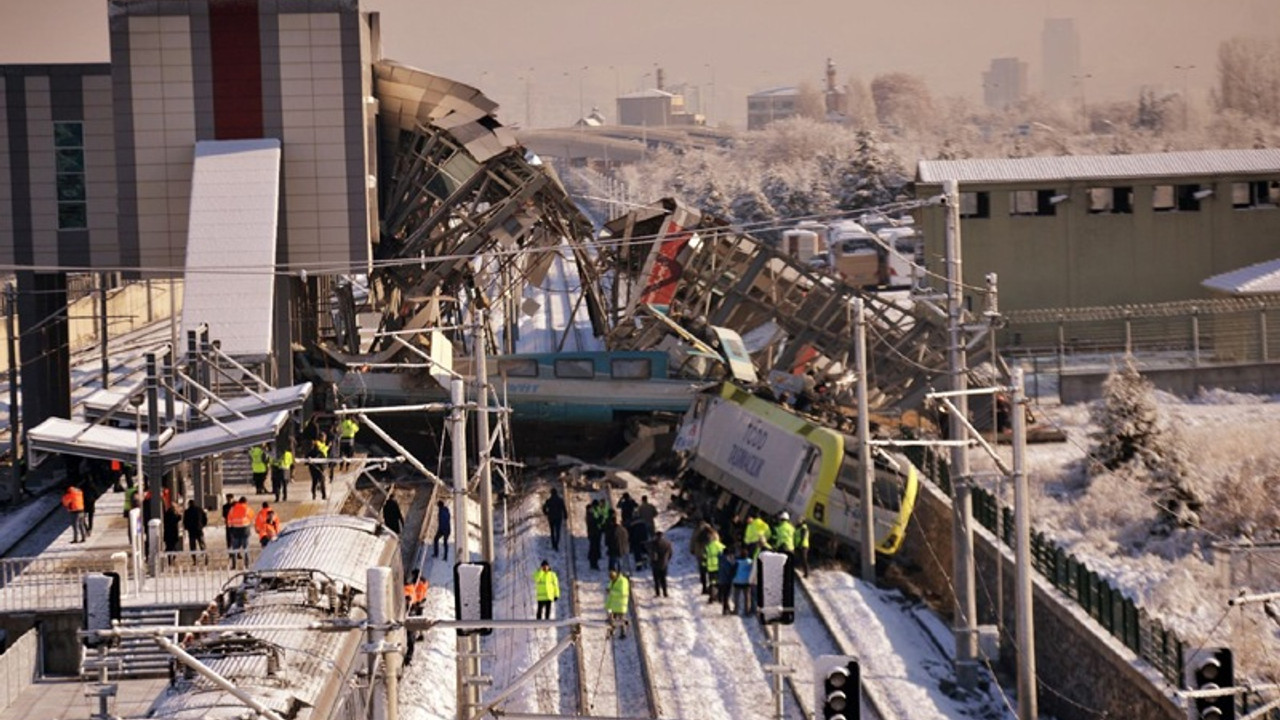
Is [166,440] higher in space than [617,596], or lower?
higher

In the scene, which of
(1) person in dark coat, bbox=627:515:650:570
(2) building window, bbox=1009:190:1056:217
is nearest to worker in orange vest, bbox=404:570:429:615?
(1) person in dark coat, bbox=627:515:650:570

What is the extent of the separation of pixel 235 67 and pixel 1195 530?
25087 mm

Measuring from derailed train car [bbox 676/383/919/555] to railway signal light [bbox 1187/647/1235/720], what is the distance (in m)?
18.8

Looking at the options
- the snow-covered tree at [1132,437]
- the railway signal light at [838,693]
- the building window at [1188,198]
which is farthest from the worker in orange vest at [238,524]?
the building window at [1188,198]

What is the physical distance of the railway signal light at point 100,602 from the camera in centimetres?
1933

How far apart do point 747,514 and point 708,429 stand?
119 inches

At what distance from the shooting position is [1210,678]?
17.3 metres

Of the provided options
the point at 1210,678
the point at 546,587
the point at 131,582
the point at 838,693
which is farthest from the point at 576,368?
the point at 838,693

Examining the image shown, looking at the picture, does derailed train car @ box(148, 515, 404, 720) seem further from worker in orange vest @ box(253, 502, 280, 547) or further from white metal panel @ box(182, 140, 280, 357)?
white metal panel @ box(182, 140, 280, 357)

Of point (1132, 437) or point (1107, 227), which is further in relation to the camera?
point (1107, 227)

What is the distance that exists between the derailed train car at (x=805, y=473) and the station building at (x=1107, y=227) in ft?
71.1

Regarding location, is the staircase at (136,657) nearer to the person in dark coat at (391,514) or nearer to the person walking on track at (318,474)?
the person in dark coat at (391,514)

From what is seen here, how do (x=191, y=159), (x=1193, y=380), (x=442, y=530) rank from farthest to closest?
(x=1193, y=380), (x=191, y=159), (x=442, y=530)

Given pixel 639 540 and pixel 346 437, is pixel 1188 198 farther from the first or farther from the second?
pixel 639 540
